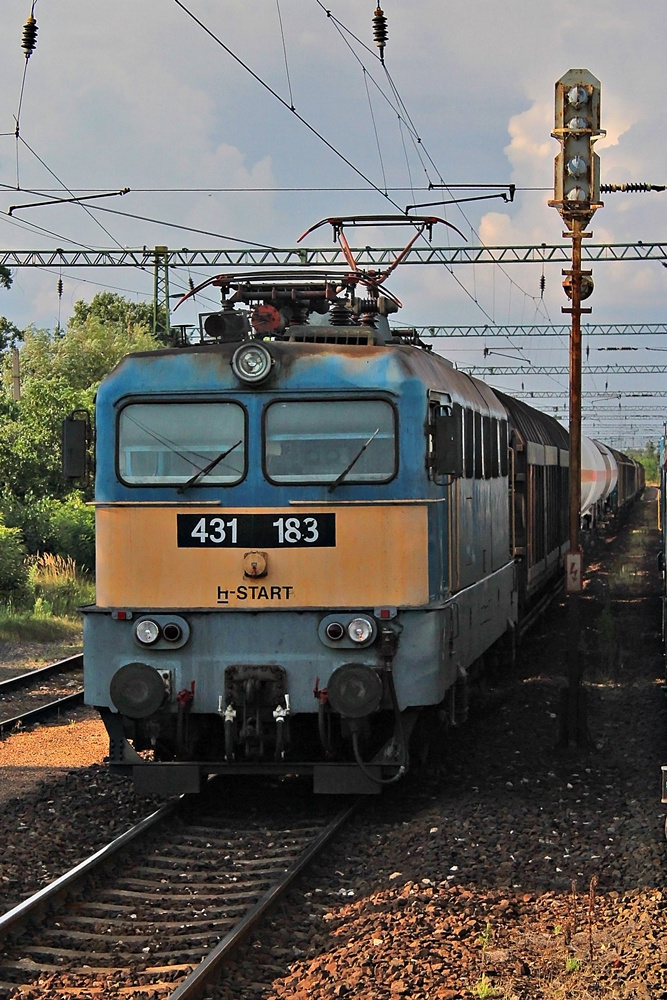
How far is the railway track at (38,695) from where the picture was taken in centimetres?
1310

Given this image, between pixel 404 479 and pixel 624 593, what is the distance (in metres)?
17.2

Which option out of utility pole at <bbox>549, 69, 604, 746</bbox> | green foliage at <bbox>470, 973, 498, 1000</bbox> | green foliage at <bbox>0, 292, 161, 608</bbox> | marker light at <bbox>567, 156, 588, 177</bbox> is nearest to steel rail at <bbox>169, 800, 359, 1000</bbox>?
green foliage at <bbox>470, 973, 498, 1000</bbox>

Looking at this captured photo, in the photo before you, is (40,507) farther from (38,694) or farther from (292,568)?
(292,568)

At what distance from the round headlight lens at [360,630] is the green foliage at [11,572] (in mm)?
13613

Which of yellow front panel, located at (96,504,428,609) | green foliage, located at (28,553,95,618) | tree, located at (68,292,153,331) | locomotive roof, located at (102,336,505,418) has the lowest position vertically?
green foliage, located at (28,553,95,618)

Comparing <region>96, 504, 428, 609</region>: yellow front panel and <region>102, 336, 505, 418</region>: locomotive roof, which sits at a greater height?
<region>102, 336, 505, 418</region>: locomotive roof

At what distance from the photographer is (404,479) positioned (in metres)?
9.16

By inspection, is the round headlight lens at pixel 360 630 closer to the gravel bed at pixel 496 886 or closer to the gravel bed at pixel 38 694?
the gravel bed at pixel 496 886

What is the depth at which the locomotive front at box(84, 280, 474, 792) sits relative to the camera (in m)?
9.02

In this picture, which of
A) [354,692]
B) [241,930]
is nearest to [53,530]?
[354,692]

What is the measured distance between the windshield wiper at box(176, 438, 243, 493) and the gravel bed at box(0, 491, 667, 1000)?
7.39 ft

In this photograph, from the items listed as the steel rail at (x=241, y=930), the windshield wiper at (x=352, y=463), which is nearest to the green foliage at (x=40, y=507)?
the windshield wiper at (x=352, y=463)

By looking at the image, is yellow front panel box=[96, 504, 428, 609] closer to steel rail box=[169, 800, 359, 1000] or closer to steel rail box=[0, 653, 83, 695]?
steel rail box=[169, 800, 359, 1000]

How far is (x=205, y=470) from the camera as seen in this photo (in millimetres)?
9227
